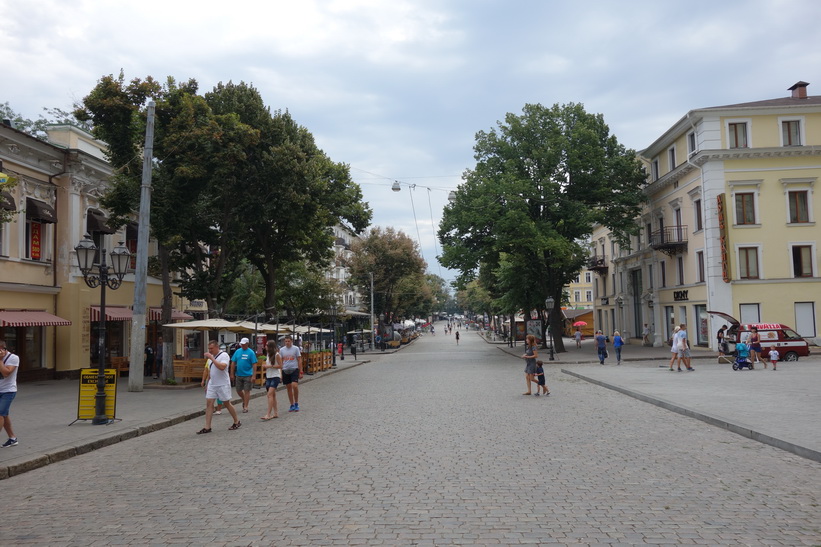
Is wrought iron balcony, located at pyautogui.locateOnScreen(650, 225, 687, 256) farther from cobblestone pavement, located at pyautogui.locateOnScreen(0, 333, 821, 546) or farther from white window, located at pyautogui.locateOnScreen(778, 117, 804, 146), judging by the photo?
cobblestone pavement, located at pyautogui.locateOnScreen(0, 333, 821, 546)

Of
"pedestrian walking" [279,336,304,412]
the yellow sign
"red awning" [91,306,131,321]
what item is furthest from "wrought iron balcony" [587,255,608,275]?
the yellow sign

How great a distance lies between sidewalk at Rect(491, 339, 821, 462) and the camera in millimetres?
10383

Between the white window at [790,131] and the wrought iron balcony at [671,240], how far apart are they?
685cm

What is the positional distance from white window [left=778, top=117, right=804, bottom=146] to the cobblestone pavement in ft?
95.5

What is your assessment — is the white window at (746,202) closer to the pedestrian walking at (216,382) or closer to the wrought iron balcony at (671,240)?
the wrought iron balcony at (671,240)

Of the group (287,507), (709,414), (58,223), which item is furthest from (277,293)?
(287,507)

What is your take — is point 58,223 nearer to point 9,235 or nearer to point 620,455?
point 9,235

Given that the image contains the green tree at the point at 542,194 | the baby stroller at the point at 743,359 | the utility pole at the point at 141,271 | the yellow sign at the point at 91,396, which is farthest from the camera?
the green tree at the point at 542,194

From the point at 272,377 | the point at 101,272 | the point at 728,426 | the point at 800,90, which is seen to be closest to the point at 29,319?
the point at 101,272

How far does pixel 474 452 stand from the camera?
30.8 feet

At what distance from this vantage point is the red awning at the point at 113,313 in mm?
26406

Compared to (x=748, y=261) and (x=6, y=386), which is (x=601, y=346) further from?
(x=6, y=386)

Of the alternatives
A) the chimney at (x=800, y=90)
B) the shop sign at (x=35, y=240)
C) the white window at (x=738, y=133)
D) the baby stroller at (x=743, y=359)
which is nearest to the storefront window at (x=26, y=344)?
the shop sign at (x=35, y=240)

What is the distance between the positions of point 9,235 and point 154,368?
351 inches
